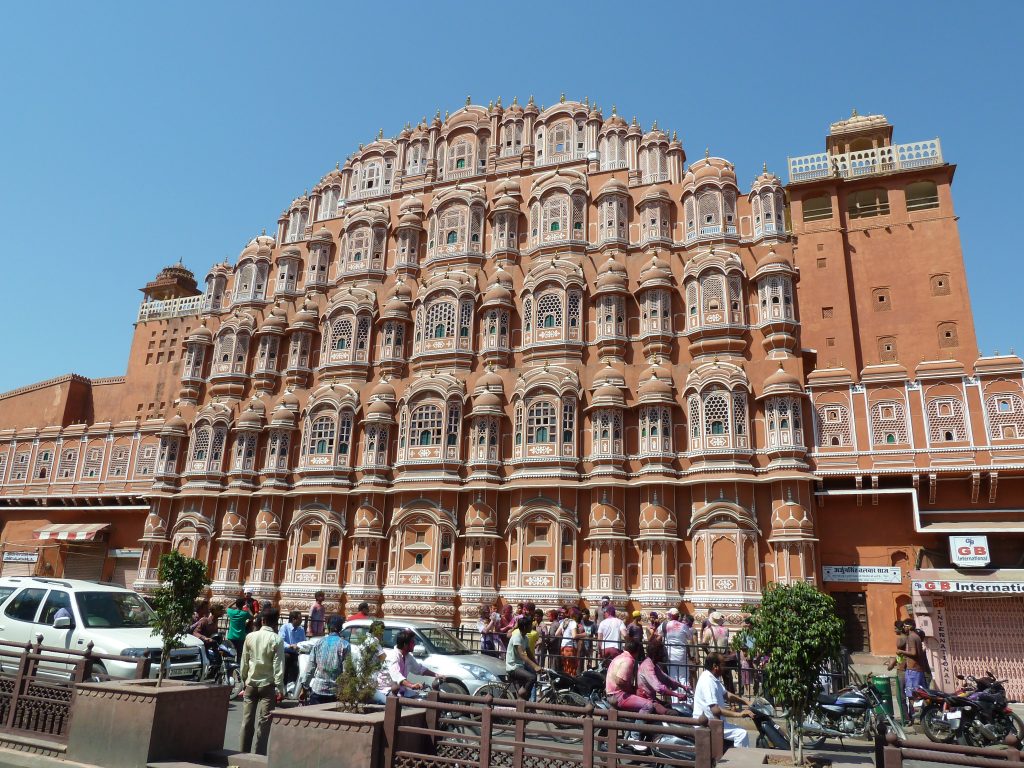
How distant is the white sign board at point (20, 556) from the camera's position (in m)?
35.1

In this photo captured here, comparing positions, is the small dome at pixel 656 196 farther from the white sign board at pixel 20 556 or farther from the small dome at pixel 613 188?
the white sign board at pixel 20 556

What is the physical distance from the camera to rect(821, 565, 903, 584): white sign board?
71.7ft

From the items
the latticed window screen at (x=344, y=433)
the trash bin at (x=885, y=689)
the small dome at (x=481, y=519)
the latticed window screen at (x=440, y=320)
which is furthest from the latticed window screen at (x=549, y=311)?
the trash bin at (x=885, y=689)

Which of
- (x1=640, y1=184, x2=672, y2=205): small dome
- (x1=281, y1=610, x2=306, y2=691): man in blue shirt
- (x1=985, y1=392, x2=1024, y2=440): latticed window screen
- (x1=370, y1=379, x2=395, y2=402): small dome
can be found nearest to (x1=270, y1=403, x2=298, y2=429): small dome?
(x1=370, y1=379, x2=395, y2=402): small dome

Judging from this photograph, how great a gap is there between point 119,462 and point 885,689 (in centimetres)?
3309

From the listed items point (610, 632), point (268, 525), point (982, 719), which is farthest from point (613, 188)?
point (982, 719)

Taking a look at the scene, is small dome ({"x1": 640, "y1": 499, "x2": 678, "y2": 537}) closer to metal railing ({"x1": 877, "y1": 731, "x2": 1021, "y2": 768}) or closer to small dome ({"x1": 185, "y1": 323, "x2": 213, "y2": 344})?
metal railing ({"x1": 877, "y1": 731, "x2": 1021, "y2": 768})

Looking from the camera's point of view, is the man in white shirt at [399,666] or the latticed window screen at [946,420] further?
the latticed window screen at [946,420]

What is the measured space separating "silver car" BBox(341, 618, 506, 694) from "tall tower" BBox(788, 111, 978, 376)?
59.0ft

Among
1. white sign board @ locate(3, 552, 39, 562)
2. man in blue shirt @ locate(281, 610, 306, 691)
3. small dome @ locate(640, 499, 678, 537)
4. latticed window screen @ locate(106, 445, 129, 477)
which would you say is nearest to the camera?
man in blue shirt @ locate(281, 610, 306, 691)

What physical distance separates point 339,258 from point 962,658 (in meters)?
27.2

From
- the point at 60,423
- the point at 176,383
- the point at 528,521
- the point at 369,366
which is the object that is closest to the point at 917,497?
the point at 528,521

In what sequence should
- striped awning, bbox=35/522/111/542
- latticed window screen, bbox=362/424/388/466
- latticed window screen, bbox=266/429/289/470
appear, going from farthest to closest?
1. striped awning, bbox=35/522/111/542
2. latticed window screen, bbox=266/429/289/470
3. latticed window screen, bbox=362/424/388/466

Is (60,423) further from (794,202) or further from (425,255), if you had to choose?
(794,202)
